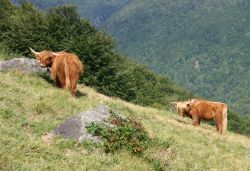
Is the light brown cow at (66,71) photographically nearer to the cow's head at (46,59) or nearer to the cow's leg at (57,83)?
the cow's leg at (57,83)

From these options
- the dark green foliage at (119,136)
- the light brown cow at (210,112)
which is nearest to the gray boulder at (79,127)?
the dark green foliage at (119,136)

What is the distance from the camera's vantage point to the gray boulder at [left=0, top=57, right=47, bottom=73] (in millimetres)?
20391

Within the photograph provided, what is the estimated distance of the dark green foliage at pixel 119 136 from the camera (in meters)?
11.6

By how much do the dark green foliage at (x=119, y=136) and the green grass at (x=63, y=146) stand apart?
184 mm

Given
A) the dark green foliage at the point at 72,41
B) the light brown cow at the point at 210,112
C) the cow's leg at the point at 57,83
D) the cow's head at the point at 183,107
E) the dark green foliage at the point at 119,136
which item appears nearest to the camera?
the dark green foliage at the point at 119,136

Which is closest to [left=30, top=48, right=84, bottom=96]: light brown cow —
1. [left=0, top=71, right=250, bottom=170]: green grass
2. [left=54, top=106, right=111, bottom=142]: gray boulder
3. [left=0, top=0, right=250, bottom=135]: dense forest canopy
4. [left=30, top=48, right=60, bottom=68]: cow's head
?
[left=0, top=71, right=250, bottom=170]: green grass

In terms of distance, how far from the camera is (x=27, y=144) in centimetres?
1009

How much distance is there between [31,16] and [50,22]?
209cm

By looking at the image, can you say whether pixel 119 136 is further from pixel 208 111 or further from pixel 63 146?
pixel 208 111

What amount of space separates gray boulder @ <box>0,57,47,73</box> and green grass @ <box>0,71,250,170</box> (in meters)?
1.36

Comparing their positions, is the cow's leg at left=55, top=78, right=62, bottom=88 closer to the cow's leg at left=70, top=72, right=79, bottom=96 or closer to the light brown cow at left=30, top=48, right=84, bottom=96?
the light brown cow at left=30, top=48, right=84, bottom=96

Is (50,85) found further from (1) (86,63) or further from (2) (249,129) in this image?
(2) (249,129)

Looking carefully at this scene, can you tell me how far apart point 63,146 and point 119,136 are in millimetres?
1525

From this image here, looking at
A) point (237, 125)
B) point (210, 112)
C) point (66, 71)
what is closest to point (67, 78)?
point (66, 71)
